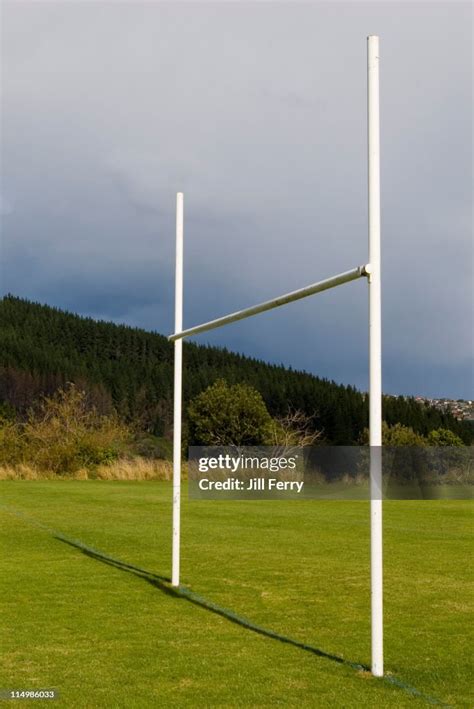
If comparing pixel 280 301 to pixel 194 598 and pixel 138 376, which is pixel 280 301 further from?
pixel 138 376

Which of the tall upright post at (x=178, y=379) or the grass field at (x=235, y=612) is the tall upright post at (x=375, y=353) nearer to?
the grass field at (x=235, y=612)

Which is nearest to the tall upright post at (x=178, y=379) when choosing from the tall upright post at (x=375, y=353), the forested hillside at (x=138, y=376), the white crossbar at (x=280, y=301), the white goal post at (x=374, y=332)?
the white crossbar at (x=280, y=301)

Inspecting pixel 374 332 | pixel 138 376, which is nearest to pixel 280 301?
pixel 374 332

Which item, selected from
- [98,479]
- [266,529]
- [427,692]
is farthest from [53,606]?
[98,479]

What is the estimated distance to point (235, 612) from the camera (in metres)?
7.07

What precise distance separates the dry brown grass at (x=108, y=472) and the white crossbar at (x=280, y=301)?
16.8 meters

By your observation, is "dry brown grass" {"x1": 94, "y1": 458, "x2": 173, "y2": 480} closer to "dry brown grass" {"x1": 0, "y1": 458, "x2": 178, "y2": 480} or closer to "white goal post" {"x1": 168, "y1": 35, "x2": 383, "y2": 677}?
"dry brown grass" {"x1": 0, "y1": 458, "x2": 178, "y2": 480}

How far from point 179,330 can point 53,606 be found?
2602 millimetres

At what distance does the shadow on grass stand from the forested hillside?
76.2 feet

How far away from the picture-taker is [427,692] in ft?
15.9

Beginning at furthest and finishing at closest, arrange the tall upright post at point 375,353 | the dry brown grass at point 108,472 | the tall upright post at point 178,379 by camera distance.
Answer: the dry brown grass at point 108,472
the tall upright post at point 178,379
the tall upright post at point 375,353

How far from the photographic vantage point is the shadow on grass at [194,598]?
568 cm

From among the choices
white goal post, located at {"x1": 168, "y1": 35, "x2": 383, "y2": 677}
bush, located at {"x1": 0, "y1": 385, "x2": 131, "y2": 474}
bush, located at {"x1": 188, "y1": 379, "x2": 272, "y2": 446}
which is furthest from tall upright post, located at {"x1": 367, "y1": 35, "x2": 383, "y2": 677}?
bush, located at {"x1": 188, "y1": 379, "x2": 272, "y2": 446}

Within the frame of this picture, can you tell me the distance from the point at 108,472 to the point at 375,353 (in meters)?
20.4
